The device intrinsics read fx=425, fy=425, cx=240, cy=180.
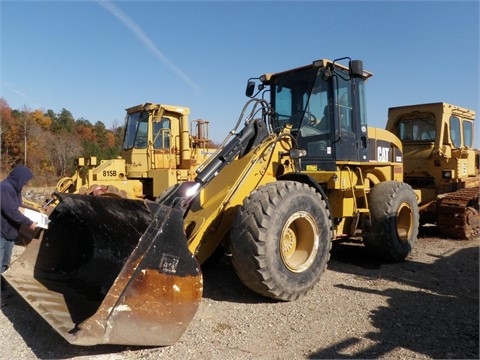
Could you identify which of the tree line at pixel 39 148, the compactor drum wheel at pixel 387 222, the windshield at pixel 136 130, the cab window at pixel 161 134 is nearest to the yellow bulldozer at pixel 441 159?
the compactor drum wheel at pixel 387 222


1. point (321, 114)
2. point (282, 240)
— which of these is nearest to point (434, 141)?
point (321, 114)

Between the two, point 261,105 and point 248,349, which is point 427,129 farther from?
point 248,349

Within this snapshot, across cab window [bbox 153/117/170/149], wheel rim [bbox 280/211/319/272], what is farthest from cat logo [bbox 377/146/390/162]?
cab window [bbox 153/117/170/149]

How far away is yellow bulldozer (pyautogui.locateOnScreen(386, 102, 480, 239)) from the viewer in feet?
30.9

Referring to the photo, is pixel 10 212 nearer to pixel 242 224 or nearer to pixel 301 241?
pixel 242 224

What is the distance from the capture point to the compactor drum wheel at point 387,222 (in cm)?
671

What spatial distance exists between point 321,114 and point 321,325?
3.30m

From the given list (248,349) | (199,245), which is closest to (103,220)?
(199,245)

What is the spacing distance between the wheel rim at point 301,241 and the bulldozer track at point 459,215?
5.47 m

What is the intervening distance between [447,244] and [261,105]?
515 cm

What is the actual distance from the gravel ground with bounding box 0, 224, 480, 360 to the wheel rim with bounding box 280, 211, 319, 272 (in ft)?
1.45

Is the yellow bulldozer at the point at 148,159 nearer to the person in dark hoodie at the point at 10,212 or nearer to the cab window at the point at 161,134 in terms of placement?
the cab window at the point at 161,134

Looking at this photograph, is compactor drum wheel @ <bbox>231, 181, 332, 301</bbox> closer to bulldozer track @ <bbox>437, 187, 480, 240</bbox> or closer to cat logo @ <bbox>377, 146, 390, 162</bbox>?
cat logo @ <bbox>377, 146, 390, 162</bbox>

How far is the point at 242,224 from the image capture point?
14.5 ft
